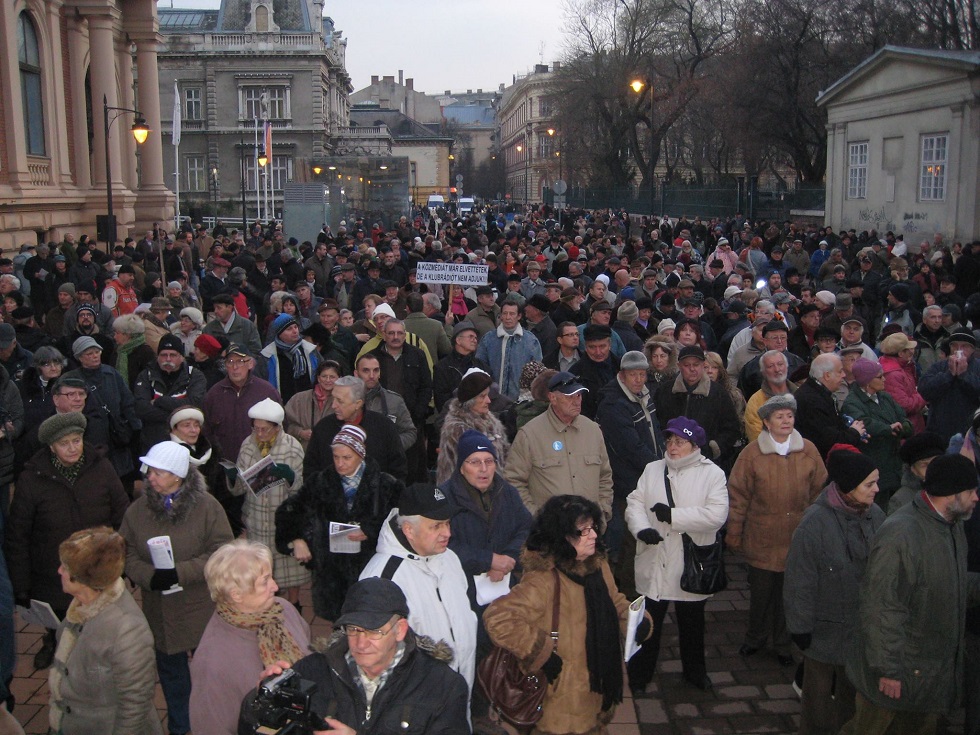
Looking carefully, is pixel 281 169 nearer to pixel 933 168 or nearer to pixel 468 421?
pixel 933 168

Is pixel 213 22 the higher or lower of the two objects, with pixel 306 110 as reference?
higher

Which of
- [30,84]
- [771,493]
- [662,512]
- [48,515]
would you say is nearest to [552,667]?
[662,512]

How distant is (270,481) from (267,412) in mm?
450

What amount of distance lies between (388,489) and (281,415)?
119 cm

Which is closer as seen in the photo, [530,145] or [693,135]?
[693,135]

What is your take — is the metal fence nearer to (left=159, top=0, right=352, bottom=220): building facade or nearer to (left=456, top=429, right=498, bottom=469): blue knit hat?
(left=159, top=0, right=352, bottom=220): building facade


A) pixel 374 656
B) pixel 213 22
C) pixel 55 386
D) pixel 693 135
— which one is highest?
pixel 213 22

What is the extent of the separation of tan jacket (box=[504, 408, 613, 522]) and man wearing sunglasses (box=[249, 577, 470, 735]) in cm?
269

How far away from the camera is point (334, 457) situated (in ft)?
18.1

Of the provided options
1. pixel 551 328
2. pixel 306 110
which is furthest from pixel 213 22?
pixel 551 328

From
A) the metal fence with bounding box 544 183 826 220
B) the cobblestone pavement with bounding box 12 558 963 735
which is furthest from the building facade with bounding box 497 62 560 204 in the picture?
the cobblestone pavement with bounding box 12 558 963 735

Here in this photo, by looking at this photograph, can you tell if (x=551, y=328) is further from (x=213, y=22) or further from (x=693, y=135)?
(x=213, y=22)

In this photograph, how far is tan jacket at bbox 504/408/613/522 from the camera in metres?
6.12

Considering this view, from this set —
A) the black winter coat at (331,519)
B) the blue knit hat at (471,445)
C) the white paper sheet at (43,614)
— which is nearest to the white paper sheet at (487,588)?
the blue knit hat at (471,445)
